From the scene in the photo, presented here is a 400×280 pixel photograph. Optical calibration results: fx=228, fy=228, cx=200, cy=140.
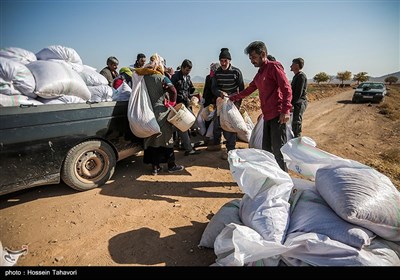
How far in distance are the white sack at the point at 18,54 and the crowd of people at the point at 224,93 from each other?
1368 mm

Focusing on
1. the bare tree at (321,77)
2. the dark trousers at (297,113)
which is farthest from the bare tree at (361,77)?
the dark trousers at (297,113)

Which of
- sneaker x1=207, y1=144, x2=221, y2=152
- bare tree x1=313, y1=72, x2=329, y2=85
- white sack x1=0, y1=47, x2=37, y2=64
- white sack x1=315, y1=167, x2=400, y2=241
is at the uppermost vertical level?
bare tree x1=313, y1=72, x2=329, y2=85

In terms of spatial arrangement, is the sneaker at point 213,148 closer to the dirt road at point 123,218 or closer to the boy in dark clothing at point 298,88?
the dirt road at point 123,218

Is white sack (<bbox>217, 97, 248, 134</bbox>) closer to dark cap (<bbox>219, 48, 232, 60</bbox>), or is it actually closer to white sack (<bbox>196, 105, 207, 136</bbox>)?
dark cap (<bbox>219, 48, 232, 60</bbox>)

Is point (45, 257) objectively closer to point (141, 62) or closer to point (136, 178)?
point (136, 178)

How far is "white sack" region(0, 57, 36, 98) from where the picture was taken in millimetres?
2465

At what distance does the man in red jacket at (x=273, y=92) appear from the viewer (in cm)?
292

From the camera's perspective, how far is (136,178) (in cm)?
375

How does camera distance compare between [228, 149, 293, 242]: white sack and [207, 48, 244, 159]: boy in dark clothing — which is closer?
[228, 149, 293, 242]: white sack

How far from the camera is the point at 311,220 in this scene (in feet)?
6.03

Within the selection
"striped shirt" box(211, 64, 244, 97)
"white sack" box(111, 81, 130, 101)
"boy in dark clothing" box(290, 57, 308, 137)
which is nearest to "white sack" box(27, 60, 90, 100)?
"white sack" box(111, 81, 130, 101)
